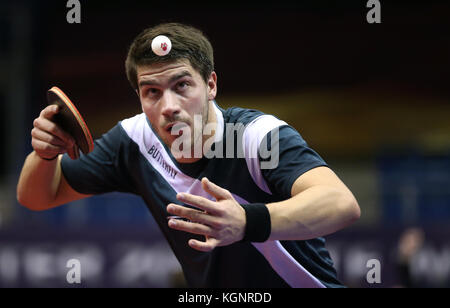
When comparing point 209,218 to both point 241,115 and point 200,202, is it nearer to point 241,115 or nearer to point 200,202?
point 200,202

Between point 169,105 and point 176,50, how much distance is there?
0.95 ft

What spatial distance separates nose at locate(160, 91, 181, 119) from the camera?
2938mm

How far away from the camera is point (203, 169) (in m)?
3.19

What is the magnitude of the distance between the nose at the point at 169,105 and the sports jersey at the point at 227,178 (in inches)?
11.2

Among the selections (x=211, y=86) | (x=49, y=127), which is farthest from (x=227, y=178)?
(x=49, y=127)

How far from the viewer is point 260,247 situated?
3172mm

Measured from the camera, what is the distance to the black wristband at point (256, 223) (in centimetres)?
237

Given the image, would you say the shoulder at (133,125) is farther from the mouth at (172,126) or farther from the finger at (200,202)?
the finger at (200,202)

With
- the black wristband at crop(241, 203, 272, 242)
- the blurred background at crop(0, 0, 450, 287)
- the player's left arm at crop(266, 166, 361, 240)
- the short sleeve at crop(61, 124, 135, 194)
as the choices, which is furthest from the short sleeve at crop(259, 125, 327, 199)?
the blurred background at crop(0, 0, 450, 287)

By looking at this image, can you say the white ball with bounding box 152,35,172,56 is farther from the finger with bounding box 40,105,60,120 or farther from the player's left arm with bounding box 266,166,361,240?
the player's left arm with bounding box 266,166,361,240

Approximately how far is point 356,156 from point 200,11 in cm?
505

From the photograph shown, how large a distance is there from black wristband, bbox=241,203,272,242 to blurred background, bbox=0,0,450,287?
4.96 meters

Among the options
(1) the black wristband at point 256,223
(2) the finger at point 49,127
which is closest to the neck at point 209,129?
(2) the finger at point 49,127
